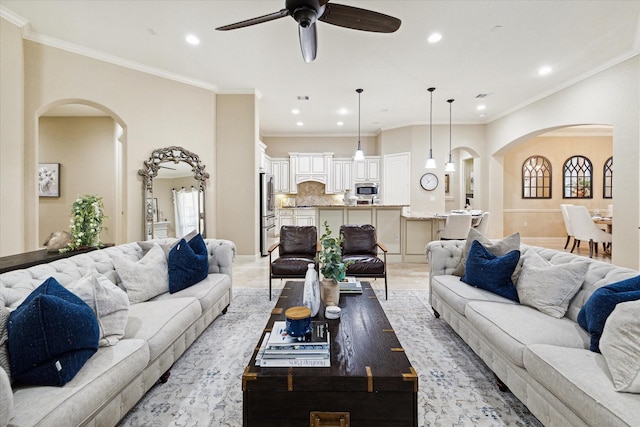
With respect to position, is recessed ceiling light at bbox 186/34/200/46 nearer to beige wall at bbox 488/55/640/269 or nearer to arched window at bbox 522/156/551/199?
beige wall at bbox 488/55/640/269

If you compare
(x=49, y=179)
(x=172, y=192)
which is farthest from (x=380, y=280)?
(x=49, y=179)

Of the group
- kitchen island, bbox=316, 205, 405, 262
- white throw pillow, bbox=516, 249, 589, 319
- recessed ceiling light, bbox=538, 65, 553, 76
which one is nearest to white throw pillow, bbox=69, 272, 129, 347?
white throw pillow, bbox=516, 249, 589, 319

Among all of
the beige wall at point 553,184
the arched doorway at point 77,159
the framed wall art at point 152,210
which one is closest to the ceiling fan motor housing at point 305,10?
the framed wall art at point 152,210

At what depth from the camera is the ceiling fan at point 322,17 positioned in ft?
6.57

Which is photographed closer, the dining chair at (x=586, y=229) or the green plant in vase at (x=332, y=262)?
the green plant in vase at (x=332, y=262)

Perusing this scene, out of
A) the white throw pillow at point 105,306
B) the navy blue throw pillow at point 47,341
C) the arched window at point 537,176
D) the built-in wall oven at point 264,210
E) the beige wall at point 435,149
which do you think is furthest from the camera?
the arched window at point 537,176

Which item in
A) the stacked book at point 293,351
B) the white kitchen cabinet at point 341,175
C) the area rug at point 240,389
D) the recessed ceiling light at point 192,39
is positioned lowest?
the area rug at point 240,389

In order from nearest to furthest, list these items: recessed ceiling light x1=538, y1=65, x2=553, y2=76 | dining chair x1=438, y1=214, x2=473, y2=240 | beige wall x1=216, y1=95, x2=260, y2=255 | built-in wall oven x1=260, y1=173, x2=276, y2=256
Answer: recessed ceiling light x1=538, y1=65, x2=553, y2=76
dining chair x1=438, y1=214, x2=473, y2=240
beige wall x1=216, y1=95, x2=260, y2=255
built-in wall oven x1=260, y1=173, x2=276, y2=256

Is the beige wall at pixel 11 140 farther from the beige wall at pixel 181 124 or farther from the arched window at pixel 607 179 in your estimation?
the arched window at pixel 607 179

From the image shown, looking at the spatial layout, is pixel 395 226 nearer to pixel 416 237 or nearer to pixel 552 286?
pixel 416 237

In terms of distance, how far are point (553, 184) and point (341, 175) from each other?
19.1ft

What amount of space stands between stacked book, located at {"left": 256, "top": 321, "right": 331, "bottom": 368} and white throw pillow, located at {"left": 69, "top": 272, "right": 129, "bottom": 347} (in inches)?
33.2

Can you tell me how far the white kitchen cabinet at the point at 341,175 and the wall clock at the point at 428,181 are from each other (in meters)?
2.20

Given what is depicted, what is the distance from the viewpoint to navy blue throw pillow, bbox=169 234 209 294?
2.58 m
